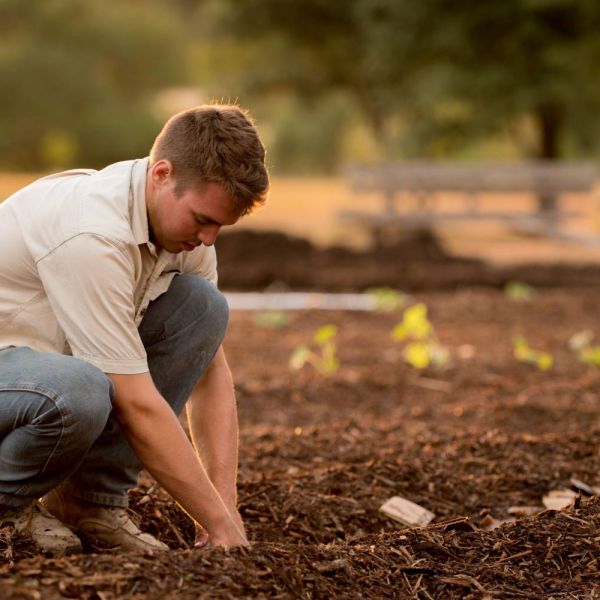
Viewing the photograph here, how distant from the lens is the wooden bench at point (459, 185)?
15453mm

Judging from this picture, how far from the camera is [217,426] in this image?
10.3 feet

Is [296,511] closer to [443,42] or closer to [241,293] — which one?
[241,293]

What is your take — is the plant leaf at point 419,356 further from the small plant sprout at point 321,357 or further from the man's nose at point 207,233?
the man's nose at point 207,233

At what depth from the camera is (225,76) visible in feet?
84.0

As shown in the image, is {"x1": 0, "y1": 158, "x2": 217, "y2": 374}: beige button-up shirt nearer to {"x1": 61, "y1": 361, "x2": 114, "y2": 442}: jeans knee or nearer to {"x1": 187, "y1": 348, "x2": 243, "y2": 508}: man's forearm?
{"x1": 61, "y1": 361, "x2": 114, "y2": 442}: jeans knee

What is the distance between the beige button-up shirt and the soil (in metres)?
0.54

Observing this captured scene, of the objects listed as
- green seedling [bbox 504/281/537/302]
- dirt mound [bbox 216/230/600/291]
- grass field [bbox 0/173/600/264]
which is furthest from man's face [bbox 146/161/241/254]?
grass field [bbox 0/173/600/264]

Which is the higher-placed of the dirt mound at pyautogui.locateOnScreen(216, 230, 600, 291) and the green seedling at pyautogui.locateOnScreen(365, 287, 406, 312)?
the green seedling at pyautogui.locateOnScreen(365, 287, 406, 312)

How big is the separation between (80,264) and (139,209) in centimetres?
25

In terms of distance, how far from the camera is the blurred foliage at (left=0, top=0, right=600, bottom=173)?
17188 mm

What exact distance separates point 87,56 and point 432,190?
1909 cm

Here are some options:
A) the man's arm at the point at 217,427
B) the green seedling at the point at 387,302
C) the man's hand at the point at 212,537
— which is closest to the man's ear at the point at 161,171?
the man's arm at the point at 217,427

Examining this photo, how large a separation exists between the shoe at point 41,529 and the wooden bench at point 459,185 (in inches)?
497

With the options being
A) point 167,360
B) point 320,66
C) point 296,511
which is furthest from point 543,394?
point 320,66
